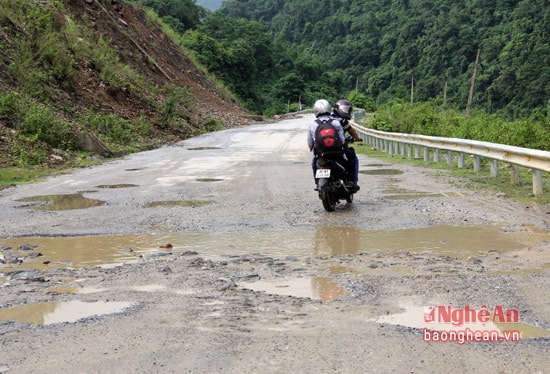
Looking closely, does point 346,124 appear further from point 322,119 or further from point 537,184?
point 537,184

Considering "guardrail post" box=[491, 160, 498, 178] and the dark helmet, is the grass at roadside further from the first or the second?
the dark helmet

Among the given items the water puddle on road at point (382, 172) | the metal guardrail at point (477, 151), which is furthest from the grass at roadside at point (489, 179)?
the water puddle on road at point (382, 172)

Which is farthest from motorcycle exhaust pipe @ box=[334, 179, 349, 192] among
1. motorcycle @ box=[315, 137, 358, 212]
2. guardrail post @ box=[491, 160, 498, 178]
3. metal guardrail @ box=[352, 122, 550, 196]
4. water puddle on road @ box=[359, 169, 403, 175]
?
water puddle on road @ box=[359, 169, 403, 175]

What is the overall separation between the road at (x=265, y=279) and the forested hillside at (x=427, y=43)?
61286mm

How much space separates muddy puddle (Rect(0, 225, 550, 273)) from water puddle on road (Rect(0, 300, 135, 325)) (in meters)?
1.51

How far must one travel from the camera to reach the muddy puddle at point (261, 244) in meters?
6.85

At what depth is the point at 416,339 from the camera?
13.4 ft

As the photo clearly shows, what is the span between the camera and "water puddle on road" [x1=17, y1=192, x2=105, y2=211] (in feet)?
34.7

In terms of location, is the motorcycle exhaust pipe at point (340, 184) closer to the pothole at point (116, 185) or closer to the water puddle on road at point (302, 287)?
the water puddle on road at point (302, 287)

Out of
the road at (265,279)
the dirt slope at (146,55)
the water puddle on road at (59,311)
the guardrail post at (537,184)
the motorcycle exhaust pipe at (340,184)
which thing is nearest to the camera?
the road at (265,279)

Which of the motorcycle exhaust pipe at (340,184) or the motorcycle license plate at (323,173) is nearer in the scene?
the motorcycle license plate at (323,173)

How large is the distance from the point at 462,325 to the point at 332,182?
226 inches

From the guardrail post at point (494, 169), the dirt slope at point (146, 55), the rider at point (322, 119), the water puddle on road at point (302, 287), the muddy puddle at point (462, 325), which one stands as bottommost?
the guardrail post at point (494, 169)

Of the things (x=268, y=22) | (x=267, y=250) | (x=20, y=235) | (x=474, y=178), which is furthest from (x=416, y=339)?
(x=268, y=22)
